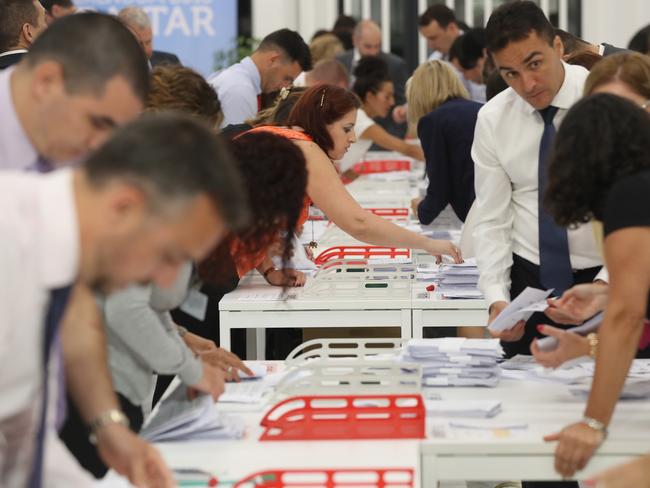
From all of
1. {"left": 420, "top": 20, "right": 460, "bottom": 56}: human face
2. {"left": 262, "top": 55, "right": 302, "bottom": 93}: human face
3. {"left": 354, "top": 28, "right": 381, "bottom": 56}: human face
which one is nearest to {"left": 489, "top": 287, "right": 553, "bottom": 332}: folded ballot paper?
{"left": 262, "top": 55, "right": 302, "bottom": 93}: human face

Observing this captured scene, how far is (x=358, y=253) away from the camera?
4758 mm

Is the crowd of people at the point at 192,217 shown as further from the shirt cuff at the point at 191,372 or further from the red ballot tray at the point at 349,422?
the red ballot tray at the point at 349,422

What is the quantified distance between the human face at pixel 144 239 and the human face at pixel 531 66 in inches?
77.0

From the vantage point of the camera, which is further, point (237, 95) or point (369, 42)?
point (369, 42)

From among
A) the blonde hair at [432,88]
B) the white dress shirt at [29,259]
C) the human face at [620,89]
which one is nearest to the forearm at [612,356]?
the human face at [620,89]

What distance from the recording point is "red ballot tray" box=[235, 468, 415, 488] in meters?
2.08

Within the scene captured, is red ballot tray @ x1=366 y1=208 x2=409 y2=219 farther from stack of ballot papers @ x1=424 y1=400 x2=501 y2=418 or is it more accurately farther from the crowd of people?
stack of ballot papers @ x1=424 y1=400 x2=501 y2=418

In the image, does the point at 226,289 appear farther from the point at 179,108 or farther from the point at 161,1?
the point at 161,1

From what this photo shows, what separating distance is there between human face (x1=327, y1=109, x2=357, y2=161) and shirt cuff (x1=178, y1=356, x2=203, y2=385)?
175 centimetres

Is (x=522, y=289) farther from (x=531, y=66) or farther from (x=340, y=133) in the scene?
(x=340, y=133)

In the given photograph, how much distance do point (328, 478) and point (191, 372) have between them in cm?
55

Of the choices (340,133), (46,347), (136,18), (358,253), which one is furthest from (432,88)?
(46,347)

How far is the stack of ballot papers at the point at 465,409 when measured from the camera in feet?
8.29

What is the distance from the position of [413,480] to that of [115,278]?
95 cm
